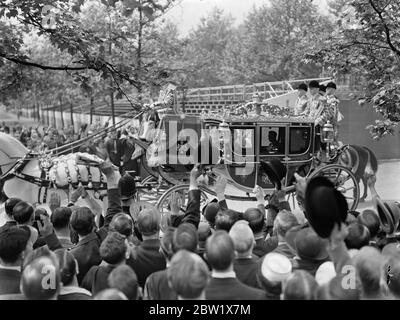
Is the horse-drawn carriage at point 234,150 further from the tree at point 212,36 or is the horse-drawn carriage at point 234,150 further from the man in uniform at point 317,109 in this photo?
the tree at point 212,36

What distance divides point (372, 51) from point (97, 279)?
17.5 ft

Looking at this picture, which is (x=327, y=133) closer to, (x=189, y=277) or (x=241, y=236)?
(x=241, y=236)

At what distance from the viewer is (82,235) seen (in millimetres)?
4262

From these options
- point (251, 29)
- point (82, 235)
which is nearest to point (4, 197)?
point (82, 235)

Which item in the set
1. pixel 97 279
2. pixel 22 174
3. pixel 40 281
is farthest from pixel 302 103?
pixel 40 281

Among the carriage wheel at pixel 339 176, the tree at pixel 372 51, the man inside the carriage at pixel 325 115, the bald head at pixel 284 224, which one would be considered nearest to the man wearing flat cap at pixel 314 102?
the man inside the carriage at pixel 325 115

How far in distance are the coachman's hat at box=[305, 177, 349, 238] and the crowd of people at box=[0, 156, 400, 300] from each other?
0.03 m

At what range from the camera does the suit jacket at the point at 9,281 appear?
335 cm

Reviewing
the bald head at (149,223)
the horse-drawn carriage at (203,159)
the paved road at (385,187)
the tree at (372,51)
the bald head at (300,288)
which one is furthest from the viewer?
the paved road at (385,187)

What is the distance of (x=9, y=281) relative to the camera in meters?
3.38

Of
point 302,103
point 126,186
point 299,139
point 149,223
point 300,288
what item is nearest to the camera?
point 300,288

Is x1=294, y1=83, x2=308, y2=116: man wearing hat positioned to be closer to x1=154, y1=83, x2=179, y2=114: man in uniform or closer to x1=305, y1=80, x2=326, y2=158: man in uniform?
x1=305, y1=80, x2=326, y2=158: man in uniform

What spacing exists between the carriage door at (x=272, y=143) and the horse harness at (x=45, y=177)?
2.67 m
